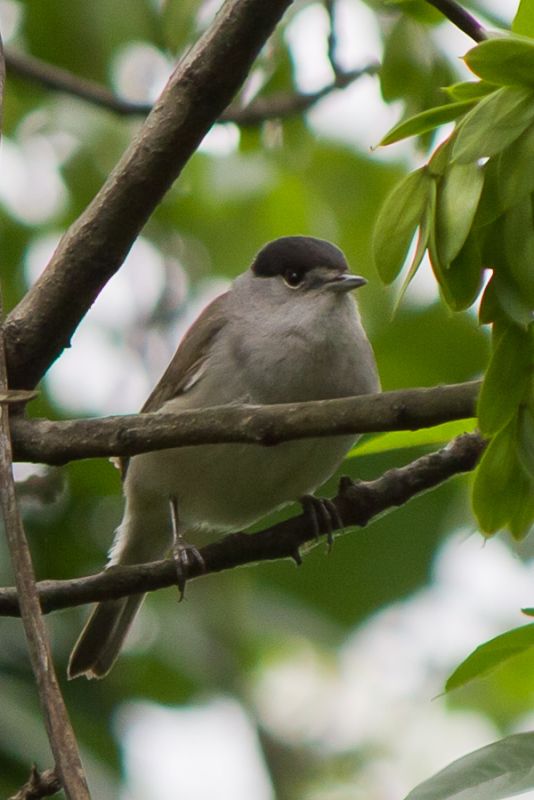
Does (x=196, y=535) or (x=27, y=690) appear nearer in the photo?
(x=27, y=690)

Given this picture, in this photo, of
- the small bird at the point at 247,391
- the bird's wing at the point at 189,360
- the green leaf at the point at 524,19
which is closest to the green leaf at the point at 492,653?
the green leaf at the point at 524,19

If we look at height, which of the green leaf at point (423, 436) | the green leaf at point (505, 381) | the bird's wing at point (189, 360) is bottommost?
the green leaf at point (505, 381)

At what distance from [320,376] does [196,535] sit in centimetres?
116

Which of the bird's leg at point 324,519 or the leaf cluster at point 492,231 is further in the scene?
the bird's leg at point 324,519

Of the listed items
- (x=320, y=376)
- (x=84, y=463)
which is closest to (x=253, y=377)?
(x=320, y=376)

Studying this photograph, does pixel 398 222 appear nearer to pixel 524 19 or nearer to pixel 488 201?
pixel 488 201

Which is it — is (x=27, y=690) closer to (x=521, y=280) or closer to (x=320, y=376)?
(x=320, y=376)

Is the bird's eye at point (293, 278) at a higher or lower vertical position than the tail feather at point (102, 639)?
higher

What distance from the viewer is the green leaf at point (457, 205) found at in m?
1.53

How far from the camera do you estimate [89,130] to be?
5500mm

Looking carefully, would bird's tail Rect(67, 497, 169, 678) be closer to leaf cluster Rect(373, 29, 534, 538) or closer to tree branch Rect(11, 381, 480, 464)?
tree branch Rect(11, 381, 480, 464)

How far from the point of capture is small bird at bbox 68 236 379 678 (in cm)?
411

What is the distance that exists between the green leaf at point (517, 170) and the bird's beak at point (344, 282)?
2.90 metres

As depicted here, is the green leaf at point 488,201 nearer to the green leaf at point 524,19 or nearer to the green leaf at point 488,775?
the green leaf at point 524,19
